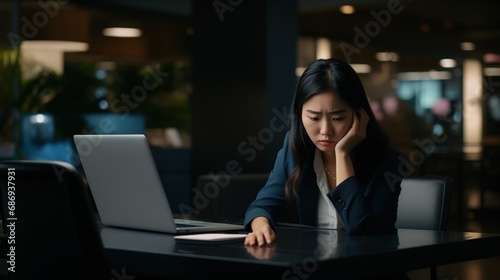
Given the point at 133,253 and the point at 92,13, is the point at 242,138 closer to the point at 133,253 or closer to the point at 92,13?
the point at 133,253

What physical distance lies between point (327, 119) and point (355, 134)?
9cm

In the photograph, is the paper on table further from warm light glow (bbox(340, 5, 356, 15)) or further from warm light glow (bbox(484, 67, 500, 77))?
warm light glow (bbox(340, 5, 356, 15))

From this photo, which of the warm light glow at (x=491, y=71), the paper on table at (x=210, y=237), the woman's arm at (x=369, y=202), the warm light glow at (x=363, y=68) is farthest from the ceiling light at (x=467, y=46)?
the paper on table at (x=210, y=237)

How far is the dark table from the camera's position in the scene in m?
1.89

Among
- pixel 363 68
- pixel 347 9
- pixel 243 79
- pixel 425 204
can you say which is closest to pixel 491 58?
pixel 363 68

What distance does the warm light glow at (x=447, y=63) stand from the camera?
712 cm

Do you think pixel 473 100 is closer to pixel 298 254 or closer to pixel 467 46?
pixel 467 46

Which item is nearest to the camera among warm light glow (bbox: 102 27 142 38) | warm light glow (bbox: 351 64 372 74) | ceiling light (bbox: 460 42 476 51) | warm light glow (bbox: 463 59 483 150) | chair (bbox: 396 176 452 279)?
chair (bbox: 396 176 452 279)

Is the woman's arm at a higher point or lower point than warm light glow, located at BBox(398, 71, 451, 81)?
lower

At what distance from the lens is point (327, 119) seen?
8.37 feet

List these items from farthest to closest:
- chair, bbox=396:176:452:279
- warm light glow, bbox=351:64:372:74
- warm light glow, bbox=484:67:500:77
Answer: warm light glow, bbox=351:64:372:74 → warm light glow, bbox=484:67:500:77 → chair, bbox=396:176:452:279

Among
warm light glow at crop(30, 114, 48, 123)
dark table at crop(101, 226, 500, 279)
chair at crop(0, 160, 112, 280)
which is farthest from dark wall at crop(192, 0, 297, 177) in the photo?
warm light glow at crop(30, 114, 48, 123)

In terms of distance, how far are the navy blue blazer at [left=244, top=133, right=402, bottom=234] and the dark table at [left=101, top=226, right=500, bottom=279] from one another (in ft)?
0.17

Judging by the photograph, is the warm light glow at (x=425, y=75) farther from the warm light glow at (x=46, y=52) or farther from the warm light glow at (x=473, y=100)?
the warm light glow at (x=46, y=52)
